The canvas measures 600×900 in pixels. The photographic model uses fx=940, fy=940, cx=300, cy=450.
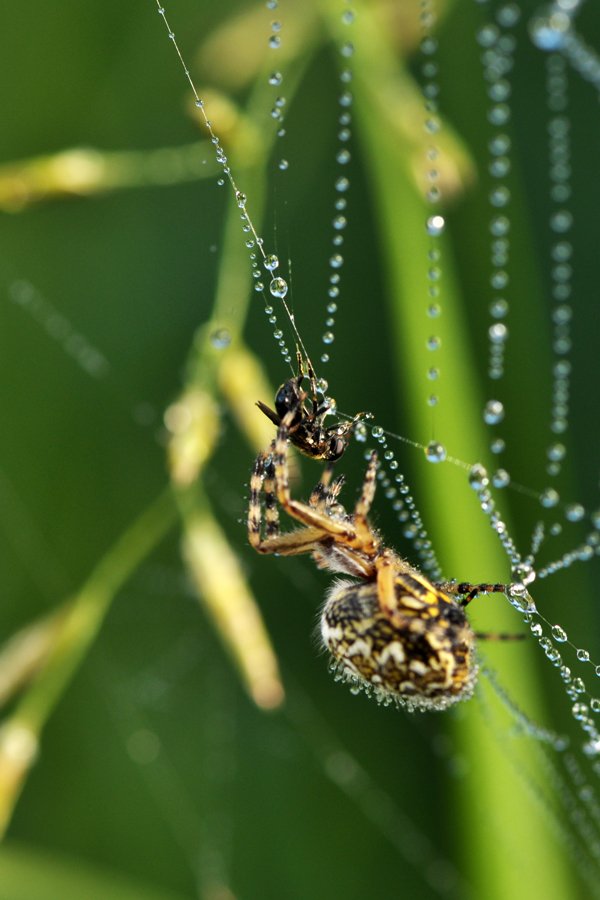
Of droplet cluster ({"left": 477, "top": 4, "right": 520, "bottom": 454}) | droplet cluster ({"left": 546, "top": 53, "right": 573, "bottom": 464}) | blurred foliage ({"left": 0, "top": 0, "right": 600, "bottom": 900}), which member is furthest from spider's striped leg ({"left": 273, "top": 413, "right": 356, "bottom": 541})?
droplet cluster ({"left": 546, "top": 53, "right": 573, "bottom": 464})

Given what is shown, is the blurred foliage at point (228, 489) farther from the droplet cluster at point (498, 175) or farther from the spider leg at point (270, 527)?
the spider leg at point (270, 527)

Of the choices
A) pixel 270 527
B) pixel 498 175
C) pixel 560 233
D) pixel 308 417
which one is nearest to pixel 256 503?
pixel 270 527

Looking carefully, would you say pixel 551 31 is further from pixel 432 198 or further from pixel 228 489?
pixel 228 489

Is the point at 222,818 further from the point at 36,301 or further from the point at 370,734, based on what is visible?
the point at 36,301

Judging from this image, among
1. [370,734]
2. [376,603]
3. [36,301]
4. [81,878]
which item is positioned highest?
[36,301]

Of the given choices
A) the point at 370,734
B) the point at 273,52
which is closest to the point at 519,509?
the point at 370,734

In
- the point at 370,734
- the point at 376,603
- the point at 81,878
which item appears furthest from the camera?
the point at 370,734

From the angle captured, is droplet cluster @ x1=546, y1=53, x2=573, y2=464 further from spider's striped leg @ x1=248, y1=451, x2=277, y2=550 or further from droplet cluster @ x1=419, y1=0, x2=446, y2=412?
spider's striped leg @ x1=248, y1=451, x2=277, y2=550
